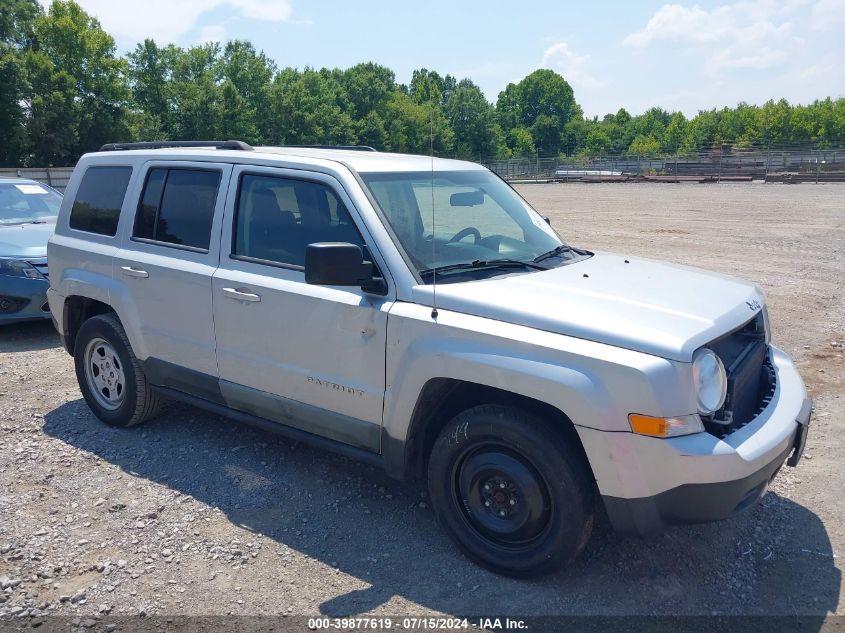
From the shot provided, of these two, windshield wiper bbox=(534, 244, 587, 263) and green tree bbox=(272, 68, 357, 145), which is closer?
windshield wiper bbox=(534, 244, 587, 263)

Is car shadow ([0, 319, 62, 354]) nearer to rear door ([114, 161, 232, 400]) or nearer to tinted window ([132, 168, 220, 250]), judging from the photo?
rear door ([114, 161, 232, 400])

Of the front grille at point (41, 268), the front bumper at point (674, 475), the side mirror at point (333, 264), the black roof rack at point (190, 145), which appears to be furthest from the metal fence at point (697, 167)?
the front bumper at point (674, 475)

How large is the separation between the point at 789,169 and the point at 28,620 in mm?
61165

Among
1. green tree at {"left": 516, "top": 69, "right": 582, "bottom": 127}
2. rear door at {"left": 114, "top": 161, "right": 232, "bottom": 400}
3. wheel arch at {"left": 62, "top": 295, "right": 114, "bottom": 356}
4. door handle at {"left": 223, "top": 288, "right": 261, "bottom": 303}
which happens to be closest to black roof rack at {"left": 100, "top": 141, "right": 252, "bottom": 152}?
rear door at {"left": 114, "top": 161, "right": 232, "bottom": 400}

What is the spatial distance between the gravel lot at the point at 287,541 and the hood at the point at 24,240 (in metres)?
2.65

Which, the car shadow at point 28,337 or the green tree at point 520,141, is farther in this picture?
the green tree at point 520,141

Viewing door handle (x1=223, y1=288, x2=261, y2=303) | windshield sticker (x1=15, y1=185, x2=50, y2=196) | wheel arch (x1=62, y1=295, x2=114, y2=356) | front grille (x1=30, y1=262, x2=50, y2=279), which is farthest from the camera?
windshield sticker (x1=15, y1=185, x2=50, y2=196)

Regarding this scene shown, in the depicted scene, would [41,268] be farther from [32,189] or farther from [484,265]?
[484,265]

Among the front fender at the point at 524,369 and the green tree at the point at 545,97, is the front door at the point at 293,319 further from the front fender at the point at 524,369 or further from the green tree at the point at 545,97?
the green tree at the point at 545,97

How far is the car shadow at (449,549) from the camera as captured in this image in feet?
10.8

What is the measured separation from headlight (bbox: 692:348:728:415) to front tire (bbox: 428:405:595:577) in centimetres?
60

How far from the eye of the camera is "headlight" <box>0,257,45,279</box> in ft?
25.6

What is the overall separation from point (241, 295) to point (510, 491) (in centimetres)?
195

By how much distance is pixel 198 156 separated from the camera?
471 centimetres
